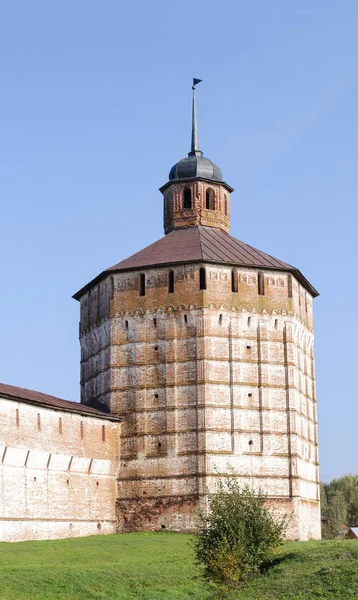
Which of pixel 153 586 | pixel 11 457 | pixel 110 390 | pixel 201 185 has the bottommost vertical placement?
Result: pixel 153 586

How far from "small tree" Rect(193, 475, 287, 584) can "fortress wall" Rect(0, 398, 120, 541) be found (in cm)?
1079

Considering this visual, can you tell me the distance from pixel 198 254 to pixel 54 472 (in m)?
10.9

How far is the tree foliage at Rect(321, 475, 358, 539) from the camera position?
198ft

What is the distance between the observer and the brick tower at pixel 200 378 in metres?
41.4

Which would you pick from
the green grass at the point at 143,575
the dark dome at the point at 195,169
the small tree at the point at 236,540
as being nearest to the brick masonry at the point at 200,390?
the dark dome at the point at 195,169

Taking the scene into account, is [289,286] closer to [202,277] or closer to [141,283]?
[202,277]

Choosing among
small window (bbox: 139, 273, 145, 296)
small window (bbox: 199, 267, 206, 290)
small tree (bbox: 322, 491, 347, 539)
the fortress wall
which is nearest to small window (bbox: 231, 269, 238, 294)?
small window (bbox: 199, 267, 206, 290)

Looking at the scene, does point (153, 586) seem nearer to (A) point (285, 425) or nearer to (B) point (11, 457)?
(B) point (11, 457)

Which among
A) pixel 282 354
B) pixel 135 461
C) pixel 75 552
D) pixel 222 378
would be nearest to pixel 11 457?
pixel 75 552

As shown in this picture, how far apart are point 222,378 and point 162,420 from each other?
288 centimetres

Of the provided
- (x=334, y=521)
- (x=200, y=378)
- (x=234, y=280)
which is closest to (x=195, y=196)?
(x=234, y=280)

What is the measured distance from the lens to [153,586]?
91.6ft

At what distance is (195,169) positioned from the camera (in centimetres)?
4838

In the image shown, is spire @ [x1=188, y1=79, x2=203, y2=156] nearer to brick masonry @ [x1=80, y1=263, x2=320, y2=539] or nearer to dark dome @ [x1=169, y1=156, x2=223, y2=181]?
dark dome @ [x1=169, y1=156, x2=223, y2=181]
